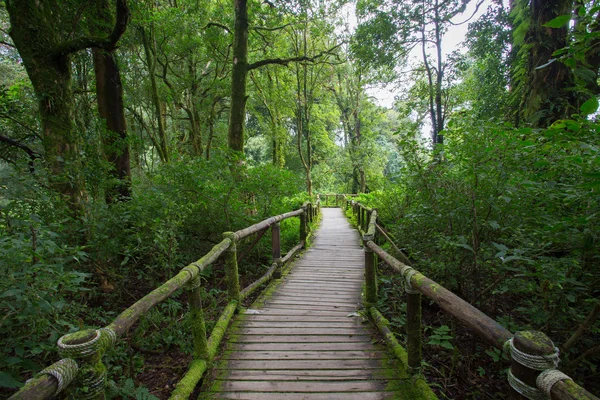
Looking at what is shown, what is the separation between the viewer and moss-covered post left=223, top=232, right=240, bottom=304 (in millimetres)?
3486

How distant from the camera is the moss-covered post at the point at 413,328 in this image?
2369 mm

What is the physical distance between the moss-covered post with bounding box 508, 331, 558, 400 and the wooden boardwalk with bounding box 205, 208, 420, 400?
1.26 m

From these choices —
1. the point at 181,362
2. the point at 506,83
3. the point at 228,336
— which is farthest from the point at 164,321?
the point at 506,83

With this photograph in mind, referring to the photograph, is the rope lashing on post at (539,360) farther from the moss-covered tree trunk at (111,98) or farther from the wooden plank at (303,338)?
the moss-covered tree trunk at (111,98)

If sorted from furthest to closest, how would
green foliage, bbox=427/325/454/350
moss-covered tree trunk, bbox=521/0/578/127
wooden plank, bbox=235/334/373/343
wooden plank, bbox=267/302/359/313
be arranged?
moss-covered tree trunk, bbox=521/0/578/127
wooden plank, bbox=267/302/359/313
wooden plank, bbox=235/334/373/343
green foliage, bbox=427/325/454/350

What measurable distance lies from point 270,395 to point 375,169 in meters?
23.0

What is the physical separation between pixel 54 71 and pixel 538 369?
18.7ft

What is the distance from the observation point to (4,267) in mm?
1962

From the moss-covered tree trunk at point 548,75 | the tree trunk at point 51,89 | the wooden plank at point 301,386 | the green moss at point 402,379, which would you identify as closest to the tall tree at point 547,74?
the moss-covered tree trunk at point 548,75

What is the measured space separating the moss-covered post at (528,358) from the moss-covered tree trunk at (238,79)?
788 centimetres

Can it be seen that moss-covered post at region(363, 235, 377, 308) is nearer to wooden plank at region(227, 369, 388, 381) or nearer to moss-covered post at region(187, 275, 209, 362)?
wooden plank at region(227, 369, 388, 381)

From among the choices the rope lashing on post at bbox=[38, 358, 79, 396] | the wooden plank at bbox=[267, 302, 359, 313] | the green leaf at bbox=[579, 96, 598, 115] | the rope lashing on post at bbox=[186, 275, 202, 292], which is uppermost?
the green leaf at bbox=[579, 96, 598, 115]

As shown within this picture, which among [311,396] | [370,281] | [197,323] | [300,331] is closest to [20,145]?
[197,323]

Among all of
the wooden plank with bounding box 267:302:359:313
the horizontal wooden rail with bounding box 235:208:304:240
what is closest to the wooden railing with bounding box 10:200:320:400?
the horizontal wooden rail with bounding box 235:208:304:240
